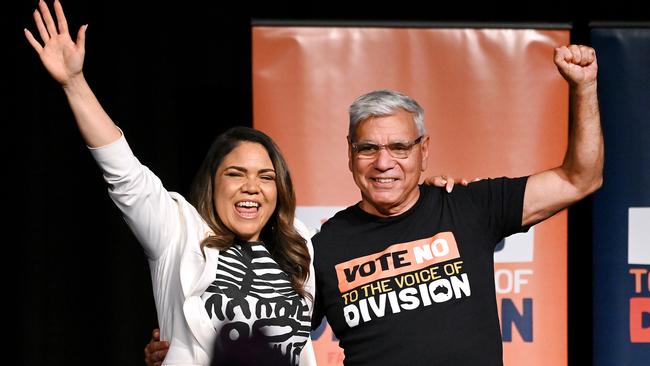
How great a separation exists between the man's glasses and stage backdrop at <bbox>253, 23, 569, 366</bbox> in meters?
0.89

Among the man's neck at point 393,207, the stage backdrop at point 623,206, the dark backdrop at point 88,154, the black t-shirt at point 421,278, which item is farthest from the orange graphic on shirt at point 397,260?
the dark backdrop at point 88,154

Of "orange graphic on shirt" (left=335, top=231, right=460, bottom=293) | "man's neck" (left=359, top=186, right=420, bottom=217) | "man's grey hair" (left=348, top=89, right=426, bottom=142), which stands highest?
"man's grey hair" (left=348, top=89, right=426, bottom=142)

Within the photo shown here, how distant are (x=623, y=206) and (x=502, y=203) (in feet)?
3.82

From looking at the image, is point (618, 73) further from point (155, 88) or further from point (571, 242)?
point (155, 88)

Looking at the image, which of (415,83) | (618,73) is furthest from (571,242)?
(415,83)

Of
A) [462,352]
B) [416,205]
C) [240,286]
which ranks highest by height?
[416,205]

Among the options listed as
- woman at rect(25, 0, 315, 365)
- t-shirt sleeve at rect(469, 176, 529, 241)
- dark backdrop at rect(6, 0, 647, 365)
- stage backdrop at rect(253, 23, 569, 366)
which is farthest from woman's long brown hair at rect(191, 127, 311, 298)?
dark backdrop at rect(6, 0, 647, 365)

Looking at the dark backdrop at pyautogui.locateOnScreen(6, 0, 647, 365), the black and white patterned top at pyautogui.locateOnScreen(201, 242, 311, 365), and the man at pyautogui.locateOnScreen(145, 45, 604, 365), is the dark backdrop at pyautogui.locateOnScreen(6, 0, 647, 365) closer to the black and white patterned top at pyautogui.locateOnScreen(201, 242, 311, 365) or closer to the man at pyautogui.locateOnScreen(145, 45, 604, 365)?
the man at pyautogui.locateOnScreen(145, 45, 604, 365)

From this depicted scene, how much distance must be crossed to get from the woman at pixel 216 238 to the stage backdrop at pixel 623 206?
1.51m

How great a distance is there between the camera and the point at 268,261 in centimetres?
255

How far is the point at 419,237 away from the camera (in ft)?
8.66

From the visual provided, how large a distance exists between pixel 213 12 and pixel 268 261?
176cm

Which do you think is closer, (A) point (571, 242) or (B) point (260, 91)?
(B) point (260, 91)

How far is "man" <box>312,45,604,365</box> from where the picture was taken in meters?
2.54
